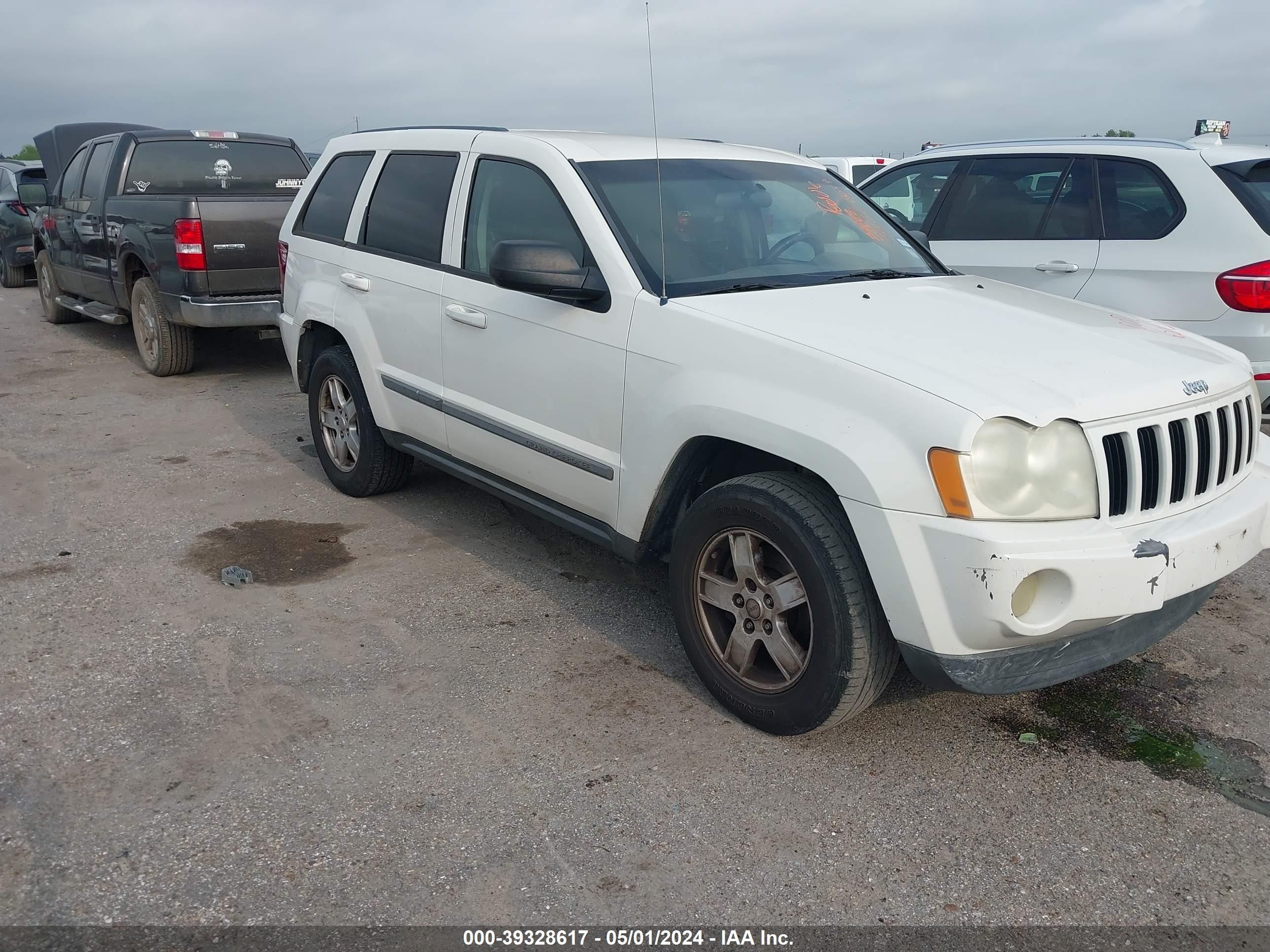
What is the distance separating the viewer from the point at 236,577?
468cm

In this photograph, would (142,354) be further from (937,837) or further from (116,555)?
(937,837)

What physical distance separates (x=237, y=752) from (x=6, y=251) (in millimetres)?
14352

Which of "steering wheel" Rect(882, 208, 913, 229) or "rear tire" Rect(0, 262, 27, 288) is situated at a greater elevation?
"rear tire" Rect(0, 262, 27, 288)

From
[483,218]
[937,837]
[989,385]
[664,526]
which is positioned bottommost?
[937,837]

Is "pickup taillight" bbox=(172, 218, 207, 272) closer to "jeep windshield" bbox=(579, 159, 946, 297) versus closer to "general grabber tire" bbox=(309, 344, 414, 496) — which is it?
"general grabber tire" bbox=(309, 344, 414, 496)

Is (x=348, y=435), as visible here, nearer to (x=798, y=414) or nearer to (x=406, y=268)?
(x=406, y=268)

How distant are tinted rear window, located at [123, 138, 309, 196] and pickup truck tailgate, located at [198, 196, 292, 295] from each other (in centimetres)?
64

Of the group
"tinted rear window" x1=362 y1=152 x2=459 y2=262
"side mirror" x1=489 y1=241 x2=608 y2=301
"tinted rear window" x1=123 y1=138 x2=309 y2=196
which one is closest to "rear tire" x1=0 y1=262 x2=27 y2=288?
"tinted rear window" x1=123 y1=138 x2=309 y2=196

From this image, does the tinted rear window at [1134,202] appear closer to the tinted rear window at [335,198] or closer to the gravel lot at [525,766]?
the gravel lot at [525,766]

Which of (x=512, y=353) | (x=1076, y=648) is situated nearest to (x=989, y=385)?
(x=1076, y=648)

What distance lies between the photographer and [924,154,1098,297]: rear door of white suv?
629 centimetres

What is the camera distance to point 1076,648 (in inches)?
120

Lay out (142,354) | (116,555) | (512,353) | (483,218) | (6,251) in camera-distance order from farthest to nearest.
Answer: (6,251) < (142,354) < (116,555) < (483,218) < (512,353)

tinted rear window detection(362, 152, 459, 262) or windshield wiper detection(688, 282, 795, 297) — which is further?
tinted rear window detection(362, 152, 459, 262)
